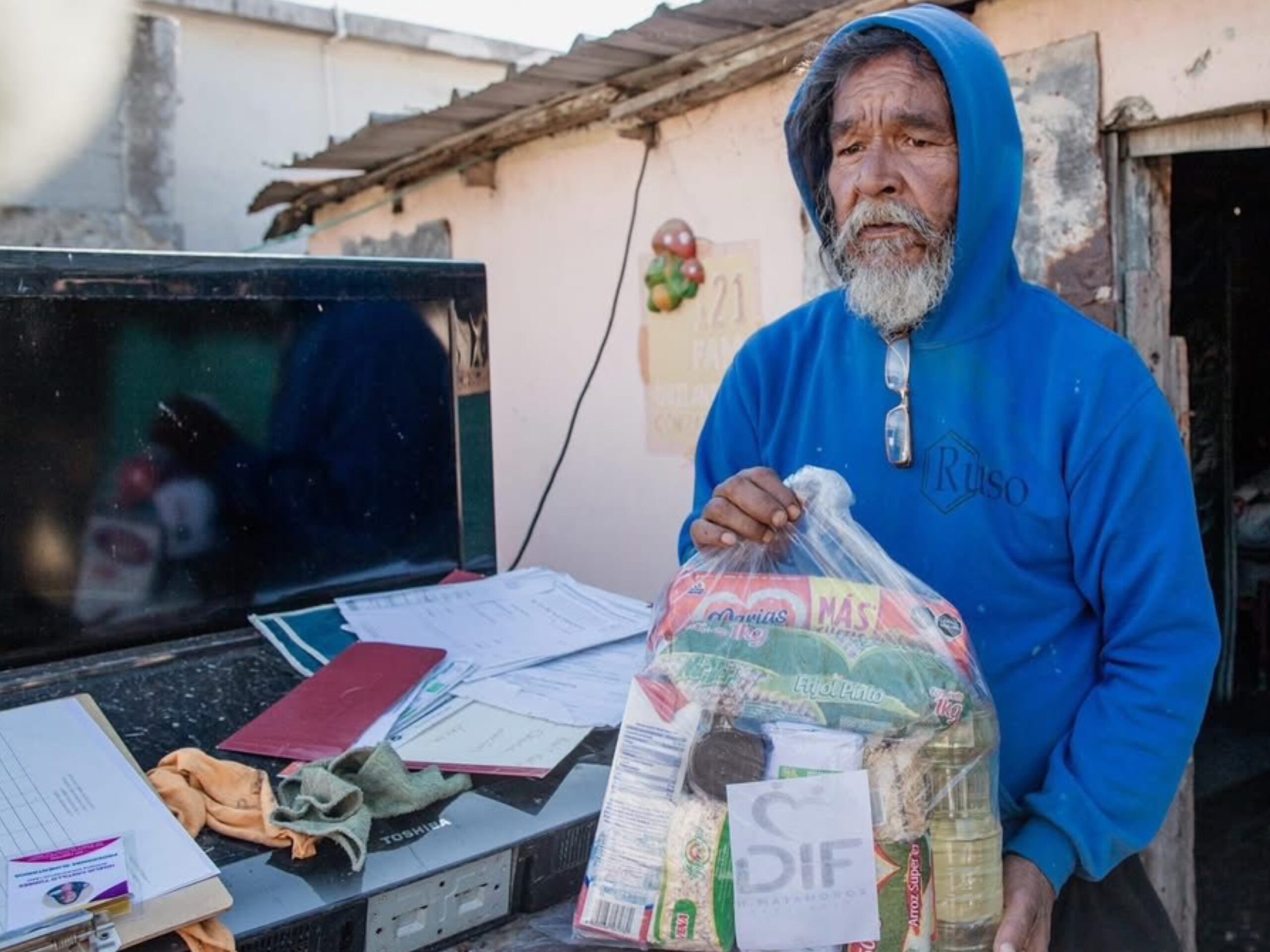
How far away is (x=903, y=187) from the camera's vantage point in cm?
148

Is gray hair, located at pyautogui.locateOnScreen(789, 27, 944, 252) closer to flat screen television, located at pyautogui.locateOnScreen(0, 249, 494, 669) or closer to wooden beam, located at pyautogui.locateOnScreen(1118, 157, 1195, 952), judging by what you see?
flat screen television, located at pyautogui.locateOnScreen(0, 249, 494, 669)

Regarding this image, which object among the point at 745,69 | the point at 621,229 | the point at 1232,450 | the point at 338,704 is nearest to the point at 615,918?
the point at 338,704

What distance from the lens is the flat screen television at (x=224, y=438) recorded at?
1.50 meters

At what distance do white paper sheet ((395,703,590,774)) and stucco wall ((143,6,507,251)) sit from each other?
7704 millimetres

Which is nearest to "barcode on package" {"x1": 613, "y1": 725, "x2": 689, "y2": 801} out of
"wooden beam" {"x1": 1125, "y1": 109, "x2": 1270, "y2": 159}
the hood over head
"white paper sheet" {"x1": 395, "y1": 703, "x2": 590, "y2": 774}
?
"white paper sheet" {"x1": 395, "y1": 703, "x2": 590, "y2": 774}

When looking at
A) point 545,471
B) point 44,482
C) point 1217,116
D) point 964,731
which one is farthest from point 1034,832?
point 545,471

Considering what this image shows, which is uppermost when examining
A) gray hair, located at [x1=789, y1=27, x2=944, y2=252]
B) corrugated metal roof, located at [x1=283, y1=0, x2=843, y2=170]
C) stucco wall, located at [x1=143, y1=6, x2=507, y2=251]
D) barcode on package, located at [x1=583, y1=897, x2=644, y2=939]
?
stucco wall, located at [x1=143, y1=6, x2=507, y2=251]

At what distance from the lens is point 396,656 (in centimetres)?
155

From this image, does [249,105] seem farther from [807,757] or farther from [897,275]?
[807,757]

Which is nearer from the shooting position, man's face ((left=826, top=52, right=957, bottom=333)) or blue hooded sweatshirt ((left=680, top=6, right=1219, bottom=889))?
blue hooded sweatshirt ((left=680, top=6, right=1219, bottom=889))

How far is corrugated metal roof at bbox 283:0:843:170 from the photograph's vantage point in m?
3.14

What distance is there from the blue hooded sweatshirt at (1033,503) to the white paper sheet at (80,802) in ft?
2.56

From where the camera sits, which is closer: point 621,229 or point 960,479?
point 960,479

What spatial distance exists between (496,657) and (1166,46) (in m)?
2.20
